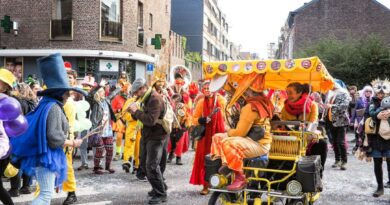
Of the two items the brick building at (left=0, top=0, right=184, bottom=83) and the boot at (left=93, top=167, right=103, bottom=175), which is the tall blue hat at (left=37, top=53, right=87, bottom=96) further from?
the brick building at (left=0, top=0, right=184, bottom=83)

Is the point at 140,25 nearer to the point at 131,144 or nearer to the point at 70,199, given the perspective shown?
the point at 131,144

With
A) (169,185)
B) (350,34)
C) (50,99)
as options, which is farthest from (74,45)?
(350,34)

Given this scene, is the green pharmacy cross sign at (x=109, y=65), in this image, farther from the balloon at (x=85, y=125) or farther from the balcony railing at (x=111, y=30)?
the balloon at (x=85, y=125)

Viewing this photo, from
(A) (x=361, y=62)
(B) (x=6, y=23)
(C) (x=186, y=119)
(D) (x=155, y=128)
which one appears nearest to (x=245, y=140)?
(D) (x=155, y=128)

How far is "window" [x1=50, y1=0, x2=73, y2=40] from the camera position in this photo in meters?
26.8

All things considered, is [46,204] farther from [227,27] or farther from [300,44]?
[227,27]

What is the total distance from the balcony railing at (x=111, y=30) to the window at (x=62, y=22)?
6.00ft

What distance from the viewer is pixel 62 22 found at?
27.0m

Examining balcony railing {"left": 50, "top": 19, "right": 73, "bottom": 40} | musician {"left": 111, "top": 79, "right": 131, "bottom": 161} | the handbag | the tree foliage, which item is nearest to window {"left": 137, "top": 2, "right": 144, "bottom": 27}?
balcony railing {"left": 50, "top": 19, "right": 73, "bottom": 40}

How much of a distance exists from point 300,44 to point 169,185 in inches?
1529

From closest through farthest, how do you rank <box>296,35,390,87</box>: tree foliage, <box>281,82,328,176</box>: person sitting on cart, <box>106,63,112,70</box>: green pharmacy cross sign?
<box>281,82,328,176</box>: person sitting on cart → <box>106,63,112,70</box>: green pharmacy cross sign → <box>296,35,390,87</box>: tree foliage

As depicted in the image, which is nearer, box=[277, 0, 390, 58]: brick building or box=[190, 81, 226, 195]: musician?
box=[190, 81, 226, 195]: musician

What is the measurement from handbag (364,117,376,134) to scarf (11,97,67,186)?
5.01 metres

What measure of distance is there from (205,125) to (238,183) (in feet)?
8.11
